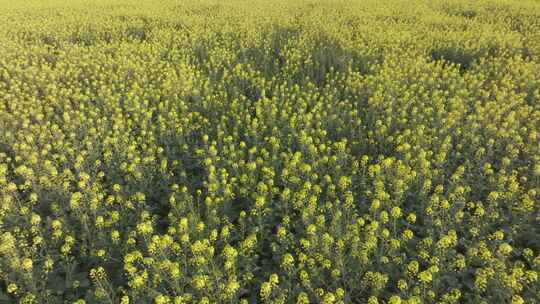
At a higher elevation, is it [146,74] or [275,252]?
[146,74]

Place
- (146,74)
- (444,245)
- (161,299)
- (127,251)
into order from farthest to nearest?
(146,74) < (127,251) < (444,245) < (161,299)

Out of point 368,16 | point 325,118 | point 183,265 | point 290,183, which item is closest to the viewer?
point 183,265

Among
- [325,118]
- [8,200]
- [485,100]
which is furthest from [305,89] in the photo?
[8,200]

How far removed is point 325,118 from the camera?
710 cm

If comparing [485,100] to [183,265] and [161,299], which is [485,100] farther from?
[161,299]

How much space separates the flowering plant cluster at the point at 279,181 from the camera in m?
3.85

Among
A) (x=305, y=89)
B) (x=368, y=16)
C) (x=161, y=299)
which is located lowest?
(x=161, y=299)

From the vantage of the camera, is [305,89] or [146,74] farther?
[146,74]

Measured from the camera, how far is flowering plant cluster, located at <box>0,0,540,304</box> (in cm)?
385

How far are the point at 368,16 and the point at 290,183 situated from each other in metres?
13.0

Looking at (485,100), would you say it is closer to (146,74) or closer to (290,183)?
(290,183)

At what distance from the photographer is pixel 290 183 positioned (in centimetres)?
526

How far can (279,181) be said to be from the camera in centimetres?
559

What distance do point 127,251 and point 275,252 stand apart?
191 cm
